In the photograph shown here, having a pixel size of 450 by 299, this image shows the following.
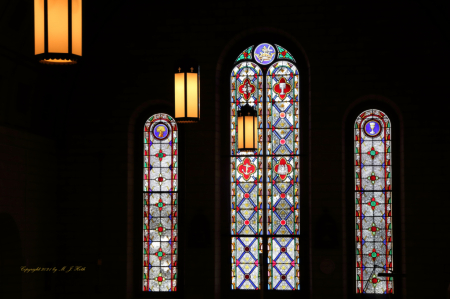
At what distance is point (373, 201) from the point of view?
8.79m

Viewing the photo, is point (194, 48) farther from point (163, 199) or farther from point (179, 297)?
point (179, 297)

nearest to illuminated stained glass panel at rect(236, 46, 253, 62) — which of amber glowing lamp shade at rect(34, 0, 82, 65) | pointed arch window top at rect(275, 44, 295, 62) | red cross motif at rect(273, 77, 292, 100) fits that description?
pointed arch window top at rect(275, 44, 295, 62)

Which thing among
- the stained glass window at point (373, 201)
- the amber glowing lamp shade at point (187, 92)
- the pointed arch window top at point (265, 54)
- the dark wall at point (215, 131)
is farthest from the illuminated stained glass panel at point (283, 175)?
the amber glowing lamp shade at point (187, 92)

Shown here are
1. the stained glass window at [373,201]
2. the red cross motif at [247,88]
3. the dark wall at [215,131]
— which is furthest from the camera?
the red cross motif at [247,88]

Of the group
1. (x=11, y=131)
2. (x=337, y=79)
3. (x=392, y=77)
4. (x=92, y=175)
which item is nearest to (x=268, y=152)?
(x=337, y=79)

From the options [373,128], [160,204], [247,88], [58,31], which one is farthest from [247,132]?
[58,31]

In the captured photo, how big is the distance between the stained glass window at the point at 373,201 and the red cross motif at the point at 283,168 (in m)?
1.04

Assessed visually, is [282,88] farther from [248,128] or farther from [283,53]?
[248,128]

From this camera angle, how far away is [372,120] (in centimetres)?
891

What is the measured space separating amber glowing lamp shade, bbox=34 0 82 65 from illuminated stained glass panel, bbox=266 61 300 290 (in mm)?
6345

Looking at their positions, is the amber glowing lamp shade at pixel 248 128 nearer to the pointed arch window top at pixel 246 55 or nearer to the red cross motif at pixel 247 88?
the red cross motif at pixel 247 88

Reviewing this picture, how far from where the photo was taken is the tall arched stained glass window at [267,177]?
348 inches

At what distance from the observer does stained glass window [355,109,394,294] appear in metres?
8.67

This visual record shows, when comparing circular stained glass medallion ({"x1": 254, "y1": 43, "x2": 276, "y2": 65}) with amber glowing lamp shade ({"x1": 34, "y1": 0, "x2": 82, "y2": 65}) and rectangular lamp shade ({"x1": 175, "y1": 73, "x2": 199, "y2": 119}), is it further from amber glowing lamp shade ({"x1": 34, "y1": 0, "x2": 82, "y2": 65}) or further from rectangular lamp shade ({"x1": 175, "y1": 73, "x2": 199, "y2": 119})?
amber glowing lamp shade ({"x1": 34, "y1": 0, "x2": 82, "y2": 65})
